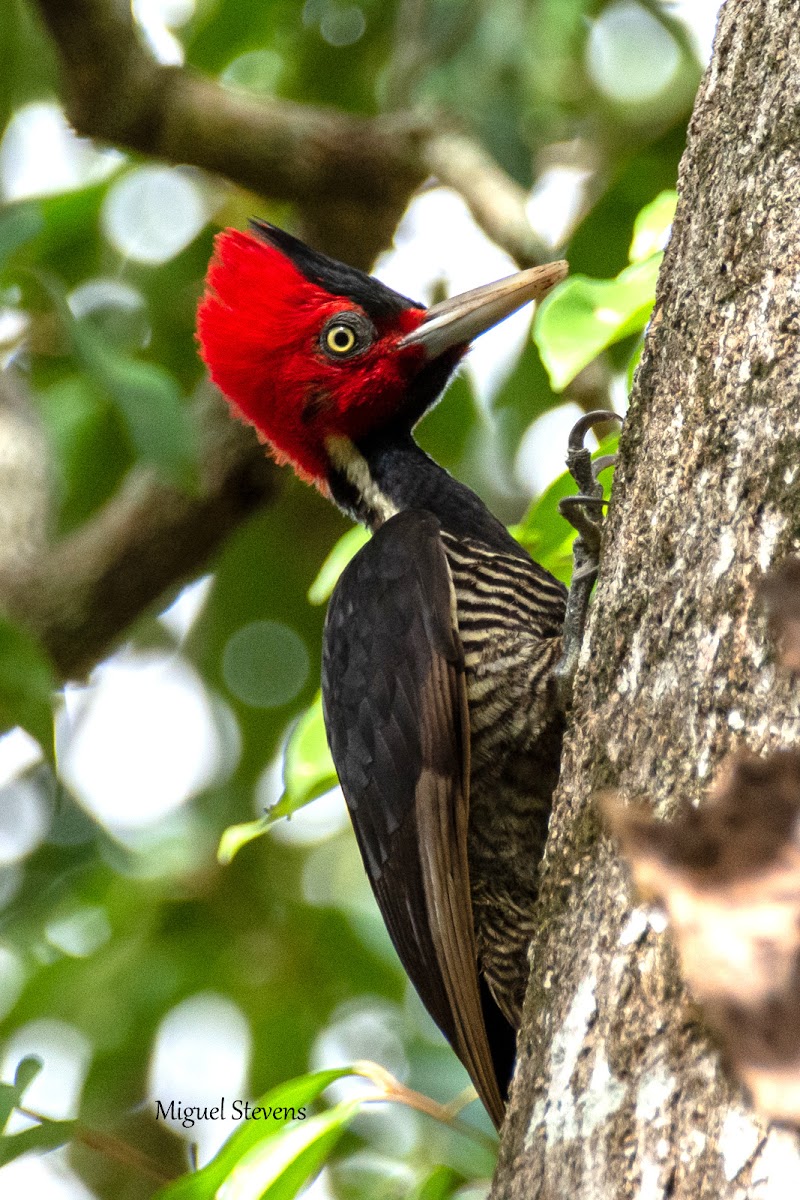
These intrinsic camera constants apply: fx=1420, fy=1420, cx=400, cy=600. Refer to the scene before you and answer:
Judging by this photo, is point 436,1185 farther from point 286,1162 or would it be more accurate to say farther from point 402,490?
point 402,490

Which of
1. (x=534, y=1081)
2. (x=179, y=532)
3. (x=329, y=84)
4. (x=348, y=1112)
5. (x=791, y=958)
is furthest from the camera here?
(x=329, y=84)

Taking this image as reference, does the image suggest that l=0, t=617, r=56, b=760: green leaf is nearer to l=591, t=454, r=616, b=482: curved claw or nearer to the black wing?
the black wing

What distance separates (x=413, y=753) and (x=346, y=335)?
4.23ft

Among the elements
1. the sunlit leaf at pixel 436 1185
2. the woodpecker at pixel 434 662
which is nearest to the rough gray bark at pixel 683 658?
the woodpecker at pixel 434 662

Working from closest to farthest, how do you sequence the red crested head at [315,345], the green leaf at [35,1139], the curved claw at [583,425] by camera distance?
the green leaf at [35,1139]
the curved claw at [583,425]
the red crested head at [315,345]

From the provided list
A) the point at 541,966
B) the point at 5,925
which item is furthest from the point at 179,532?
the point at 541,966

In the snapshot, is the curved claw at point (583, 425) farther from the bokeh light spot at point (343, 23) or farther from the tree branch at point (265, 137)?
the bokeh light spot at point (343, 23)

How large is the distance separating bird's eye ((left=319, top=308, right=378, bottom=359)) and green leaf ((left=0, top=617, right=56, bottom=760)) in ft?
3.35

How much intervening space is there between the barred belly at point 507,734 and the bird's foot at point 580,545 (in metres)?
0.09

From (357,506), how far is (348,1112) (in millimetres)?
1460

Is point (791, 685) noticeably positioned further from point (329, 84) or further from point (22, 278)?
point (329, 84)

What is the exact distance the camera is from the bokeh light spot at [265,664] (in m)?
4.80

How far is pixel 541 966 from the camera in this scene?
1.61 m

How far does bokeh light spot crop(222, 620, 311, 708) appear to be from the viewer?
480 cm
